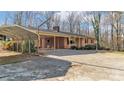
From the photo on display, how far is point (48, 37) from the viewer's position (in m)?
6.00

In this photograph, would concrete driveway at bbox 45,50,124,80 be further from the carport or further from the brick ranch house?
the carport

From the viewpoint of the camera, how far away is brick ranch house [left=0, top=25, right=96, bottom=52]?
582cm

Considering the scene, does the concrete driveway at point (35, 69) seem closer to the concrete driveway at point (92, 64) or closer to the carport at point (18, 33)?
the concrete driveway at point (92, 64)

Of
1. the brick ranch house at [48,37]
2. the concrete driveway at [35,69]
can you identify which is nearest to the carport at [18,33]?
the brick ranch house at [48,37]

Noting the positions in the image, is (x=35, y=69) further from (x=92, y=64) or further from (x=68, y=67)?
(x=92, y=64)

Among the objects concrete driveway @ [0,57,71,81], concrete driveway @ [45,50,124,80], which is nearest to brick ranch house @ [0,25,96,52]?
concrete driveway @ [45,50,124,80]

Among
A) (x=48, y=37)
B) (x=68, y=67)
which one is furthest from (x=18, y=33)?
(x=68, y=67)

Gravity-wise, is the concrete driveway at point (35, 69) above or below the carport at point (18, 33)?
below

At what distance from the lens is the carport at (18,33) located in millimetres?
5762
